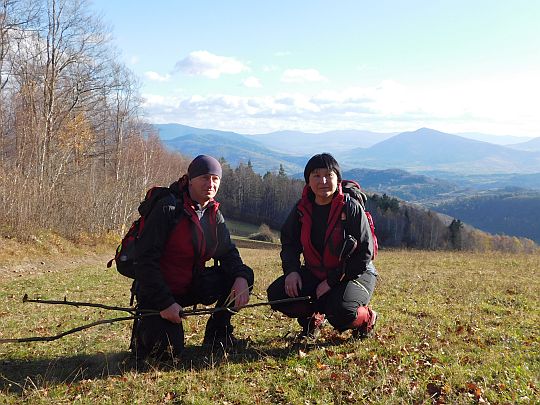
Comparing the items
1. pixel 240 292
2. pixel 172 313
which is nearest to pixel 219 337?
pixel 240 292

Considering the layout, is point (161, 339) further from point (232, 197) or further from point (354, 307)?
point (232, 197)

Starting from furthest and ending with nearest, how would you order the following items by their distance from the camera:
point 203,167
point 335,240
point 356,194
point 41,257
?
point 41,257, point 356,194, point 335,240, point 203,167

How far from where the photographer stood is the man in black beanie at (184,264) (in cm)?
415

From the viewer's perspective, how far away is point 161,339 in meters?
4.31

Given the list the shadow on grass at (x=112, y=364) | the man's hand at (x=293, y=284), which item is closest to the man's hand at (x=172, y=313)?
the shadow on grass at (x=112, y=364)

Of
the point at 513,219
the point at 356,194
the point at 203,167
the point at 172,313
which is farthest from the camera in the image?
the point at 513,219

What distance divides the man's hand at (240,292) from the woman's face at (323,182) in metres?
1.26

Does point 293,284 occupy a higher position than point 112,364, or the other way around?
point 293,284

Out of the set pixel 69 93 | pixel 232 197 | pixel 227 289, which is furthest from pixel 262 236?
pixel 227 289

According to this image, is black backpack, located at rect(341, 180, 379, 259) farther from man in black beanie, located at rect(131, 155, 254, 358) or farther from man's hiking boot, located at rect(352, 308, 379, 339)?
man in black beanie, located at rect(131, 155, 254, 358)

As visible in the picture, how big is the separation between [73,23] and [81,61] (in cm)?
219

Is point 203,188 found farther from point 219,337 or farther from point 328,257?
point 219,337

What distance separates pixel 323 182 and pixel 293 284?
3.81ft

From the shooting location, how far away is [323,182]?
4574mm
